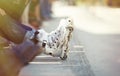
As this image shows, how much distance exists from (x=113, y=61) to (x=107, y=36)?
2.83 m

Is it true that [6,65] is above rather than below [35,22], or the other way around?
below

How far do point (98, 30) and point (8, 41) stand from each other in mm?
6139

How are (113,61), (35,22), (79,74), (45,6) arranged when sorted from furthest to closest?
(45,6) → (35,22) → (113,61) → (79,74)

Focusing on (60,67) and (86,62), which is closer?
(60,67)

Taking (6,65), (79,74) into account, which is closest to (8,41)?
(6,65)

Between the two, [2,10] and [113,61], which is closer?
[2,10]

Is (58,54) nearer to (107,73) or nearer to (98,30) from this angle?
(107,73)

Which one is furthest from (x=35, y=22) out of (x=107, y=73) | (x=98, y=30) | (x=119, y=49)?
(x=107, y=73)

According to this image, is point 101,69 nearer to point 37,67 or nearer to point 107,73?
point 107,73

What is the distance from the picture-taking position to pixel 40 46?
4535mm

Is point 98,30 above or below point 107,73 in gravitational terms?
above

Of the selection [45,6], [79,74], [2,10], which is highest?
[45,6]

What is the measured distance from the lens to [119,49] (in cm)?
748

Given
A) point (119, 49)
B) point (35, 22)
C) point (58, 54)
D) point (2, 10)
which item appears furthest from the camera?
point (35, 22)
